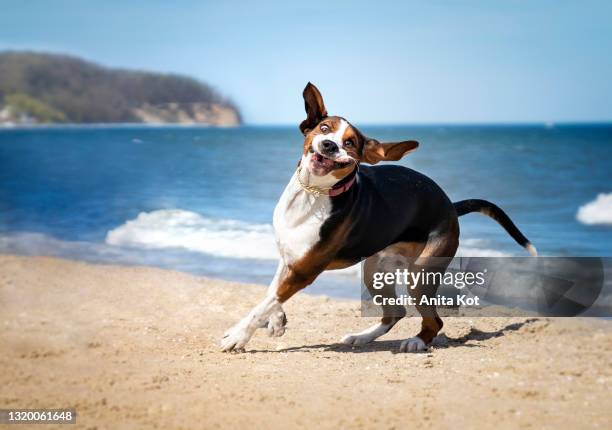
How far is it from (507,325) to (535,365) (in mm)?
1452

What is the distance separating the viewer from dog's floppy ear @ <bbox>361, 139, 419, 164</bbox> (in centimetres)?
434

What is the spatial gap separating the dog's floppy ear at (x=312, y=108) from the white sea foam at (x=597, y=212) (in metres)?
10.6

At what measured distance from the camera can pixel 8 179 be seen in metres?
18.6

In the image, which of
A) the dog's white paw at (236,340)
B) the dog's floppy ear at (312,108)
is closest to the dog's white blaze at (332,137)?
the dog's floppy ear at (312,108)

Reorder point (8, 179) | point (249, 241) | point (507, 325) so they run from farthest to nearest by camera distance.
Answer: point (8, 179)
point (249, 241)
point (507, 325)

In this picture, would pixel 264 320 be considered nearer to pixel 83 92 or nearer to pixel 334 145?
pixel 334 145

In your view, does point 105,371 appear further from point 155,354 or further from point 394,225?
point 394,225

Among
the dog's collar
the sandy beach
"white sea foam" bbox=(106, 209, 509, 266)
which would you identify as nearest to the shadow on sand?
the sandy beach

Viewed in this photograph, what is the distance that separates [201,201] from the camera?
49.2 feet

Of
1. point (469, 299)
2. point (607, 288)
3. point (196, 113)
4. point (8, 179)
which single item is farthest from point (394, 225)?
point (196, 113)

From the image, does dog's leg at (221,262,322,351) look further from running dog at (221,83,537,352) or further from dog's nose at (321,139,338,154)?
dog's nose at (321,139,338,154)

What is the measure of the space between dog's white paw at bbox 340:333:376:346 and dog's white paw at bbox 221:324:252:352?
917 mm

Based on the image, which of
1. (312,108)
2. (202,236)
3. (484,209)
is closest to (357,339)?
(484,209)

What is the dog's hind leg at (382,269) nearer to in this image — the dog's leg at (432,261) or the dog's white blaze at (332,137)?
the dog's leg at (432,261)
